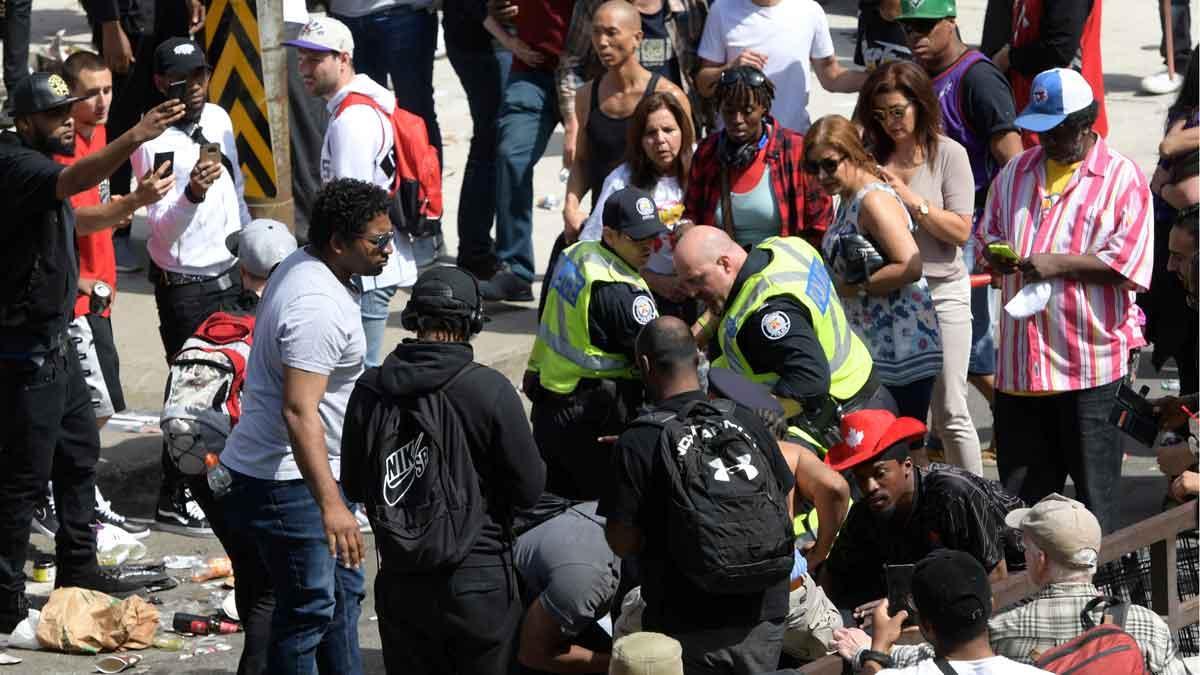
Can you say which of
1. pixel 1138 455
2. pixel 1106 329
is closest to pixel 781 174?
pixel 1106 329

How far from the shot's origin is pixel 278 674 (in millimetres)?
6055

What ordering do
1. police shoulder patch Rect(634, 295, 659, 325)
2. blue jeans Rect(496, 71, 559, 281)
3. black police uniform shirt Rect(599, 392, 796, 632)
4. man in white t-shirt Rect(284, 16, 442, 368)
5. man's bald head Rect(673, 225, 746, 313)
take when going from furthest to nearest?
blue jeans Rect(496, 71, 559, 281)
man in white t-shirt Rect(284, 16, 442, 368)
police shoulder patch Rect(634, 295, 659, 325)
man's bald head Rect(673, 225, 746, 313)
black police uniform shirt Rect(599, 392, 796, 632)

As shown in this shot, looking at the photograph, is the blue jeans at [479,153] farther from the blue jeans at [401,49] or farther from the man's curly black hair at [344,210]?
the man's curly black hair at [344,210]

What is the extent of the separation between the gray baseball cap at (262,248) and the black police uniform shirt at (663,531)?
6.41 feet

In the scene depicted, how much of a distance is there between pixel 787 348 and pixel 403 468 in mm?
1429

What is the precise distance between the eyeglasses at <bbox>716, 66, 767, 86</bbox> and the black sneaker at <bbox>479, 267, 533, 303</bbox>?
2902mm

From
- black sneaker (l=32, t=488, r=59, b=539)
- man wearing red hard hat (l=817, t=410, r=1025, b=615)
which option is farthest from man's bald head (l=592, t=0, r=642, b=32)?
black sneaker (l=32, t=488, r=59, b=539)

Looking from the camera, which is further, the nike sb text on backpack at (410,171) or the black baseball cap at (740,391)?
the nike sb text on backpack at (410,171)

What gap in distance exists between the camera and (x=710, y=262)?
254 inches

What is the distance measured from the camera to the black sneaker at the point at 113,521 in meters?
8.09

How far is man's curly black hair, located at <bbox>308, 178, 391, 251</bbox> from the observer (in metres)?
5.88

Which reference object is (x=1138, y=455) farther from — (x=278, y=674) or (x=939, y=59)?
(x=278, y=674)

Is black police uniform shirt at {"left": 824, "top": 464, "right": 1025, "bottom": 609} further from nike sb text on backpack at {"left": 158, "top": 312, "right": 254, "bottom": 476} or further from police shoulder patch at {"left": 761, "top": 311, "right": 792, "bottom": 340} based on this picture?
nike sb text on backpack at {"left": 158, "top": 312, "right": 254, "bottom": 476}

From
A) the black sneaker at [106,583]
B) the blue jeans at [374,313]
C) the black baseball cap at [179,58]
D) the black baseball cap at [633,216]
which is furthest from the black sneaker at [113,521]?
the black baseball cap at [633,216]
